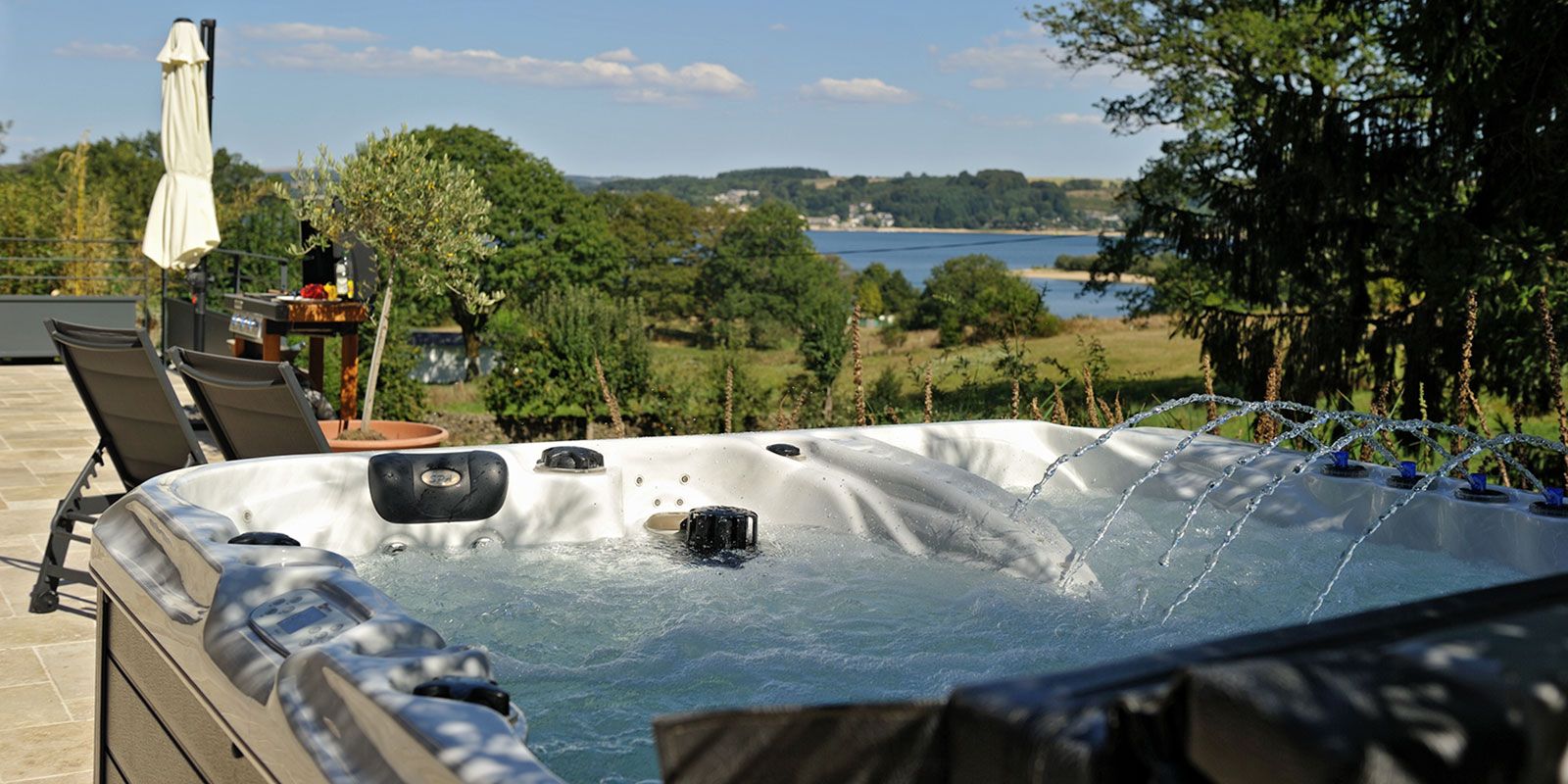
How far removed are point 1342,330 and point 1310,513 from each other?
22.5 feet

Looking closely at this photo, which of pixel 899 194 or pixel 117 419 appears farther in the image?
pixel 899 194

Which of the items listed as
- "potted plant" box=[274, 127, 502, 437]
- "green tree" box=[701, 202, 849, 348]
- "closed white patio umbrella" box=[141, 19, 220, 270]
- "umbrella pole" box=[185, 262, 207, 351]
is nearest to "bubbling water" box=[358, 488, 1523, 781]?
"potted plant" box=[274, 127, 502, 437]

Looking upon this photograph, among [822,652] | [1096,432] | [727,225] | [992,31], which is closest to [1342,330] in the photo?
[1096,432]

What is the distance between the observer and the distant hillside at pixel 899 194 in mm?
43312

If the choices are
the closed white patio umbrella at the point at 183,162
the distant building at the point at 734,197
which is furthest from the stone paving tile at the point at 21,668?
the distant building at the point at 734,197

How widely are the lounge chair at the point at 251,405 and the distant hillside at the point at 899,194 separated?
36.2 m

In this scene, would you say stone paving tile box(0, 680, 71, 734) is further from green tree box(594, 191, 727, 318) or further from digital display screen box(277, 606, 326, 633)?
green tree box(594, 191, 727, 318)

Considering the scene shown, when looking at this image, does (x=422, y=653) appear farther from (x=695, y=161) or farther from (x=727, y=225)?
(x=695, y=161)

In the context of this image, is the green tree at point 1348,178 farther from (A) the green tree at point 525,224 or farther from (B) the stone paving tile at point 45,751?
(A) the green tree at point 525,224

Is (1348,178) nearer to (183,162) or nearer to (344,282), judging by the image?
(344,282)

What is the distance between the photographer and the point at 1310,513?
3.00 m

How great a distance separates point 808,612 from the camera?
2389mm

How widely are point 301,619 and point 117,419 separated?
84.2 inches

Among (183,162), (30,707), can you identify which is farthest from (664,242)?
(30,707)
